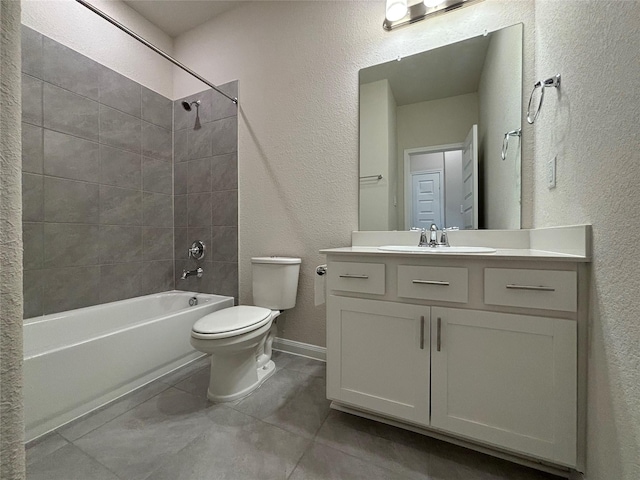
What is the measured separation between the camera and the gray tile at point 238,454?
3.31 ft

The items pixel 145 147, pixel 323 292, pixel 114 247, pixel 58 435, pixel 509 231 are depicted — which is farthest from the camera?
pixel 145 147

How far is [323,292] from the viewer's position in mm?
1579

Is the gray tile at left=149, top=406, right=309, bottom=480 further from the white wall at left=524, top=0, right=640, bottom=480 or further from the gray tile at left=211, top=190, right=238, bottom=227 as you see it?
the gray tile at left=211, top=190, right=238, bottom=227

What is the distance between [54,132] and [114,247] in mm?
821

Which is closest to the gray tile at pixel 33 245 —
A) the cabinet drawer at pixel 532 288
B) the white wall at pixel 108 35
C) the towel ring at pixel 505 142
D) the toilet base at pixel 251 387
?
the white wall at pixel 108 35

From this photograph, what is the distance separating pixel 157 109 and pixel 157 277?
57.1 inches

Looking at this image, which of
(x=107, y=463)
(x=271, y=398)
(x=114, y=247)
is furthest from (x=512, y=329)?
(x=114, y=247)

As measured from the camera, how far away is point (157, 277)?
236cm

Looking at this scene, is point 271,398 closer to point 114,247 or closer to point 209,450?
point 209,450

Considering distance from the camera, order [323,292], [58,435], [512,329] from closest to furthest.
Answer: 1. [512,329]
2. [58,435]
3. [323,292]

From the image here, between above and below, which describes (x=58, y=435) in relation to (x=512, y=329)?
below

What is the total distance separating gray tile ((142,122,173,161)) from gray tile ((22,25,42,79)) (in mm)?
652

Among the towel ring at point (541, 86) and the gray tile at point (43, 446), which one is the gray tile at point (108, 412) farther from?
the towel ring at point (541, 86)

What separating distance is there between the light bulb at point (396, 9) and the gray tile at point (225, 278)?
1.96 meters
